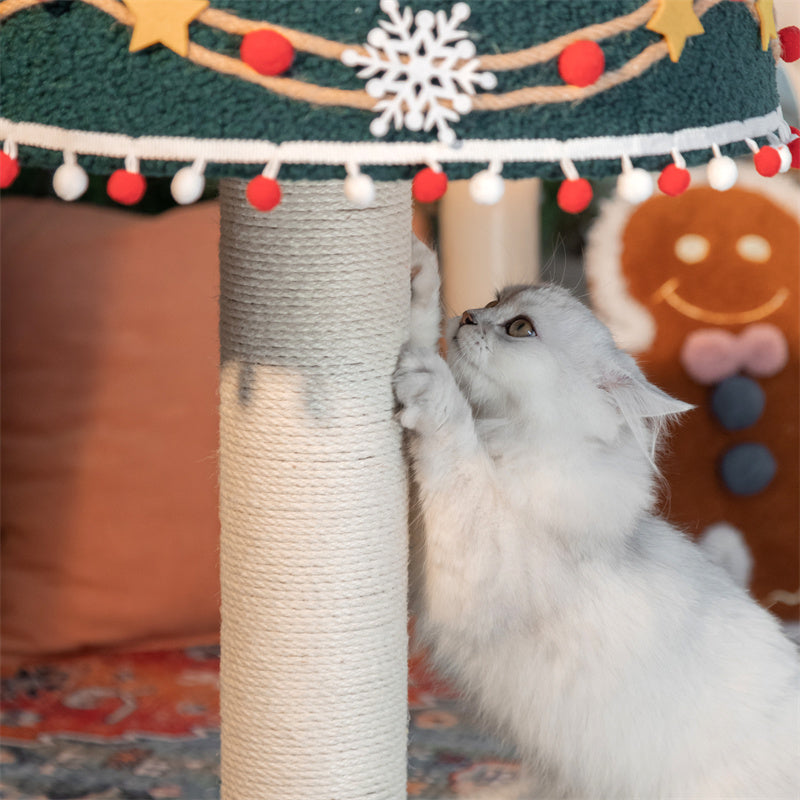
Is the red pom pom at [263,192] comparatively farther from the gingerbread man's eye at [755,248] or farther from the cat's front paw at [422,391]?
the gingerbread man's eye at [755,248]

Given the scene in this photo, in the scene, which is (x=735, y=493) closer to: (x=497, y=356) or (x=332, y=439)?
(x=497, y=356)

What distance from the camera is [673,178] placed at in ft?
2.33

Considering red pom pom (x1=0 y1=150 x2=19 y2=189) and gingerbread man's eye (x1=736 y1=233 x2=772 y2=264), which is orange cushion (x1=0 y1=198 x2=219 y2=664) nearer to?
gingerbread man's eye (x1=736 y1=233 x2=772 y2=264)

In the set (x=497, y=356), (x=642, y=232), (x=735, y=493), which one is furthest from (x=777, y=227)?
(x=497, y=356)

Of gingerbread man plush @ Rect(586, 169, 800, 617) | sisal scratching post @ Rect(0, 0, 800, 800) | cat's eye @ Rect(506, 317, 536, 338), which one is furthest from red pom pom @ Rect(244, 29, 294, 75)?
gingerbread man plush @ Rect(586, 169, 800, 617)

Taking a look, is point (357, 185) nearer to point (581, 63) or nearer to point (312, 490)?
point (581, 63)

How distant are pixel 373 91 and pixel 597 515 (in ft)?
2.08

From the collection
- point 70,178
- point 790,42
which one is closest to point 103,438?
point 70,178

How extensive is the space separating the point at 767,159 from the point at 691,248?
136 centimetres

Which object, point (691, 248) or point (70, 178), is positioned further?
point (691, 248)

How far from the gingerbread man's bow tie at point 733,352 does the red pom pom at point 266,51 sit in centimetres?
158

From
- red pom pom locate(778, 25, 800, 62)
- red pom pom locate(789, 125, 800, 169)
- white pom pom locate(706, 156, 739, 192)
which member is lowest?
white pom pom locate(706, 156, 739, 192)

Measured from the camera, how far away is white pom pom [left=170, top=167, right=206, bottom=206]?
2.18 feet

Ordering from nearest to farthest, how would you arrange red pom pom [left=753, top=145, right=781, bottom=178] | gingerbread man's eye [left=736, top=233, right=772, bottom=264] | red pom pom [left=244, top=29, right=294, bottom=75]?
red pom pom [left=244, top=29, right=294, bottom=75] < red pom pom [left=753, top=145, right=781, bottom=178] < gingerbread man's eye [left=736, top=233, right=772, bottom=264]
